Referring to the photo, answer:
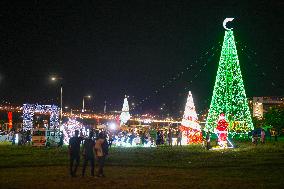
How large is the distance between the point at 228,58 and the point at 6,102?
6642cm

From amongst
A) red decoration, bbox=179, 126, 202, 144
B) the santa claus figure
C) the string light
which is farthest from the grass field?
the string light

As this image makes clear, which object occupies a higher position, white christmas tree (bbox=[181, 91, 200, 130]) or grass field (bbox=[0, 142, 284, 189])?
white christmas tree (bbox=[181, 91, 200, 130])

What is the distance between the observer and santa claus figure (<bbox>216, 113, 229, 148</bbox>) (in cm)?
3539

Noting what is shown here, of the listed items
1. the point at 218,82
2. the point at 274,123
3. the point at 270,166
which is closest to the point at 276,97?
the point at 274,123

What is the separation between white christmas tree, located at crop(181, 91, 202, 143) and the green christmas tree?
7.93ft

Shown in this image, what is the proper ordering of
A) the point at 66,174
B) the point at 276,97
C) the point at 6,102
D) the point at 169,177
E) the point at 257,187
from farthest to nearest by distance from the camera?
1. the point at 276,97
2. the point at 6,102
3. the point at 66,174
4. the point at 169,177
5. the point at 257,187

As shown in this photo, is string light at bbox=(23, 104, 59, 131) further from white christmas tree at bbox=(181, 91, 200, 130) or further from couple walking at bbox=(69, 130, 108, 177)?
couple walking at bbox=(69, 130, 108, 177)

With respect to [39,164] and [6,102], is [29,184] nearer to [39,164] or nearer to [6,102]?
[39,164]

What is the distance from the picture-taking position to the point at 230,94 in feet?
144

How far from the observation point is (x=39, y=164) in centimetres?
2327

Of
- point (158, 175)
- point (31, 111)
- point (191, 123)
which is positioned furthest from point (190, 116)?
point (158, 175)

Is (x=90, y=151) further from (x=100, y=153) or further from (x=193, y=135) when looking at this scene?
(x=193, y=135)

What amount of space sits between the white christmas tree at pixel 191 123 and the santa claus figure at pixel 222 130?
10088mm

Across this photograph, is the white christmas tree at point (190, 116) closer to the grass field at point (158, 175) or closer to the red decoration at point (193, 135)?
the red decoration at point (193, 135)
